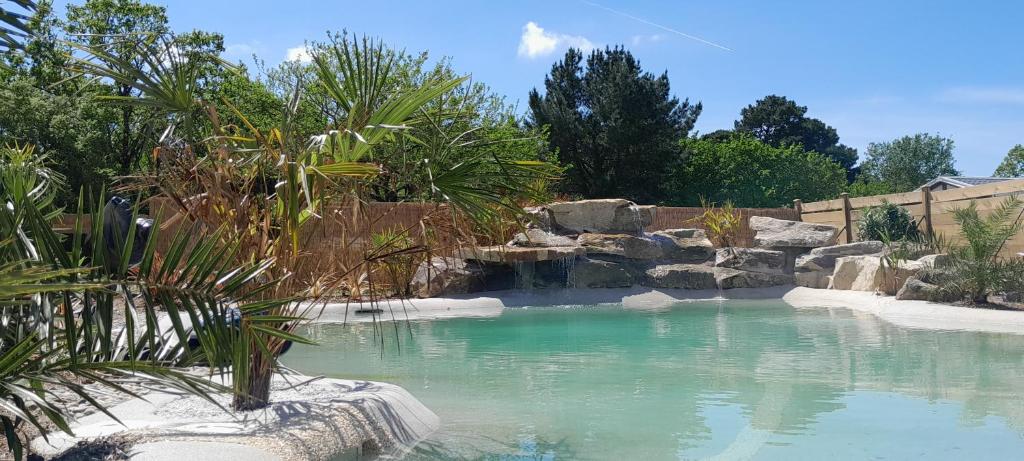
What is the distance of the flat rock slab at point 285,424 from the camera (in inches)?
146

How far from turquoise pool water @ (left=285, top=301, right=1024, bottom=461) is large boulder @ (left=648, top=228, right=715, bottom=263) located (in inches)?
211

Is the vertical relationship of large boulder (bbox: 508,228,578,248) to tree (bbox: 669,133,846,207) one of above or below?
below

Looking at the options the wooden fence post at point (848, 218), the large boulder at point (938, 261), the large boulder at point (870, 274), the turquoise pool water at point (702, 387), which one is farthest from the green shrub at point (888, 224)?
the turquoise pool water at point (702, 387)

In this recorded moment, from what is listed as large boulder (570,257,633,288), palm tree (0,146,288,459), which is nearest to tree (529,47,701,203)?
large boulder (570,257,633,288)

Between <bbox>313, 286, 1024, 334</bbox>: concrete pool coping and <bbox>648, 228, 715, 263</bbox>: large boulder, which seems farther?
<bbox>648, 228, 715, 263</bbox>: large boulder

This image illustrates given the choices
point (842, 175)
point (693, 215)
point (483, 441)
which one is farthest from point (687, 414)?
point (842, 175)

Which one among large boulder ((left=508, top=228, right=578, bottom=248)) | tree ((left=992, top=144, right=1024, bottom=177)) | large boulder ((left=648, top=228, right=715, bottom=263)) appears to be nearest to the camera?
large boulder ((left=508, top=228, right=578, bottom=248))

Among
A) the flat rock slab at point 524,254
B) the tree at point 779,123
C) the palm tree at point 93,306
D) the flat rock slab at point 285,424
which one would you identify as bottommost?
the flat rock slab at point 285,424

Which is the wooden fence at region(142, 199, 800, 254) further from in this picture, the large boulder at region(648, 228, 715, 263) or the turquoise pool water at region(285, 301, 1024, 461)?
the large boulder at region(648, 228, 715, 263)

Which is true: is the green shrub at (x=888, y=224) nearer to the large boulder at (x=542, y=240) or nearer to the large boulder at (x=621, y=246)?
the large boulder at (x=621, y=246)

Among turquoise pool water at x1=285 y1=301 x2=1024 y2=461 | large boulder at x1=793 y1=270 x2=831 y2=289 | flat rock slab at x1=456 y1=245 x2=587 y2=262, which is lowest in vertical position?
turquoise pool water at x1=285 y1=301 x2=1024 y2=461

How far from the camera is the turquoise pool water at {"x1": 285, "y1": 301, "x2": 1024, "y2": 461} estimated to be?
15.4 feet

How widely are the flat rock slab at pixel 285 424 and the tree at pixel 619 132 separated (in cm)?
2248

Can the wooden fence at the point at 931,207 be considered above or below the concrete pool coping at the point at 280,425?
above
